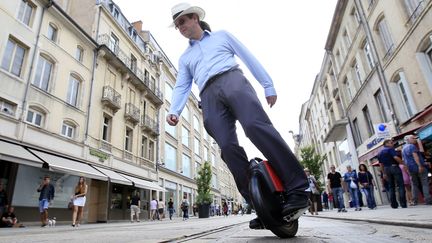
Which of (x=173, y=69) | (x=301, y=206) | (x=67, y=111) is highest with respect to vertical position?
(x=173, y=69)

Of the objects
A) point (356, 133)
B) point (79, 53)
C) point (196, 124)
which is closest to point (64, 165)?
point (79, 53)

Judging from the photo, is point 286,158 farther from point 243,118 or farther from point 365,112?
point 365,112

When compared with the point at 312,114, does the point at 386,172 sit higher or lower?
lower

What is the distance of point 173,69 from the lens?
1367 inches

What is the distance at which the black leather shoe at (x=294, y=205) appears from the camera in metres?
1.88

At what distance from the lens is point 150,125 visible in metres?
25.1

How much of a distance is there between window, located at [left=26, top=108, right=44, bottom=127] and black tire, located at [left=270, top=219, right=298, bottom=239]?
14.0 meters

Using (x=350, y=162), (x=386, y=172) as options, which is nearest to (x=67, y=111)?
(x=386, y=172)

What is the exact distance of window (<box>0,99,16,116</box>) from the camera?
11.8 metres

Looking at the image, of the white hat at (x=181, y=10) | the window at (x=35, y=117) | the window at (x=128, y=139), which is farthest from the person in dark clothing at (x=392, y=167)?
the window at (x=128, y=139)

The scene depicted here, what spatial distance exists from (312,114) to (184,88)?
4037 cm

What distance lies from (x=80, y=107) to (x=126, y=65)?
609 centimetres

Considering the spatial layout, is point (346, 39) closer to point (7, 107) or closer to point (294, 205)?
point (7, 107)

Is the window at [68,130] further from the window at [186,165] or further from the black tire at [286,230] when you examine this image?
the window at [186,165]
